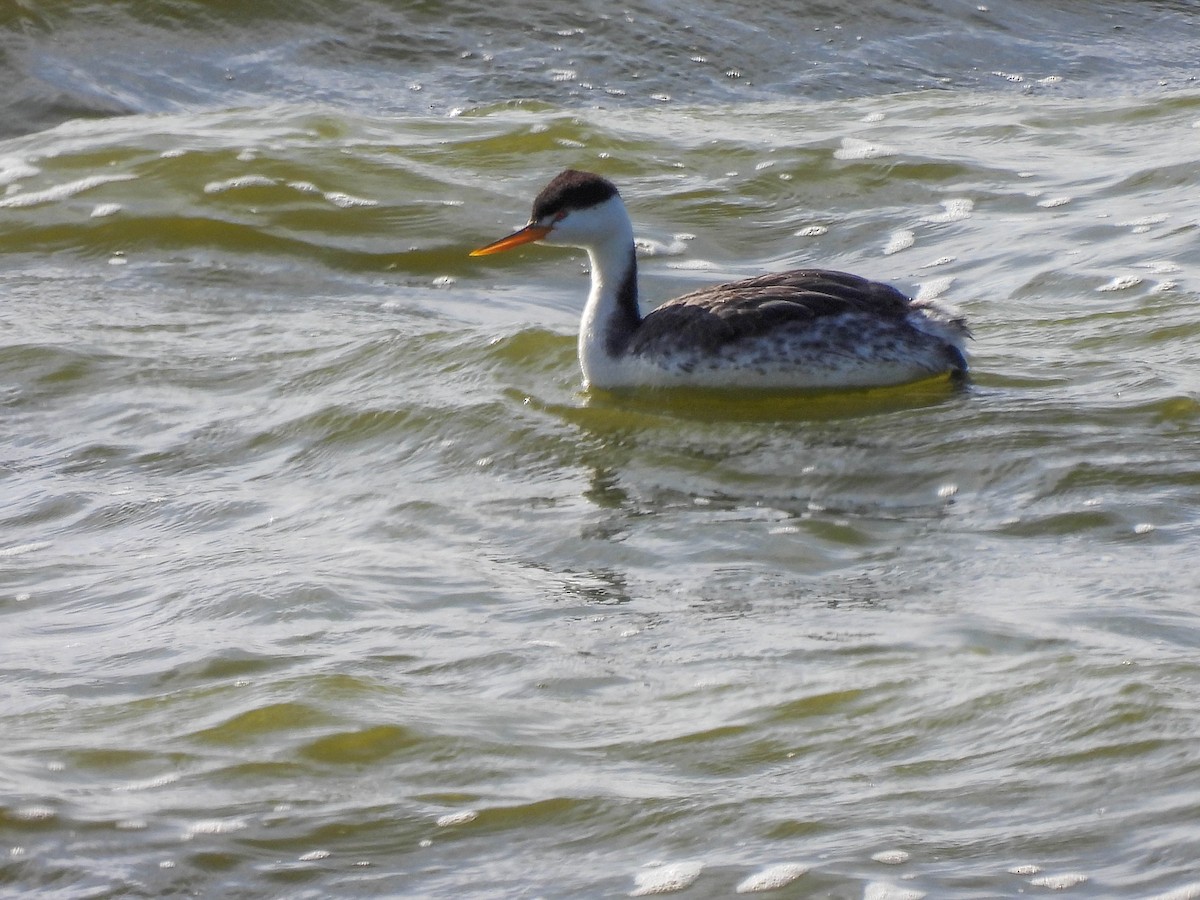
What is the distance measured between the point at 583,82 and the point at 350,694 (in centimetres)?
1070

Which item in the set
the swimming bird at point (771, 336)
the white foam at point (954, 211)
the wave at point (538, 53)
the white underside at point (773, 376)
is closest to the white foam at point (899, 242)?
the white foam at point (954, 211)

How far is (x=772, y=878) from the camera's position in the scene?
446 cm

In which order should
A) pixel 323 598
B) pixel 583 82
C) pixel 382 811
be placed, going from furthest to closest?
pixel 583 82, pixel 323 598, pixel 382 811

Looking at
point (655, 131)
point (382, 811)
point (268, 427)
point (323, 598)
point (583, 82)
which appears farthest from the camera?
point (583, 82)

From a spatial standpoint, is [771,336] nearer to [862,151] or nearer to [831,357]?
[831,357]

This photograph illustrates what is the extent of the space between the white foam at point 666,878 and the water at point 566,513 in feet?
0.09

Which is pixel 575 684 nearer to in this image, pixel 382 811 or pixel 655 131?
pixel 382 811

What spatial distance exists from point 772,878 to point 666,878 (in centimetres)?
27

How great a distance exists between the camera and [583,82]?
612 inches

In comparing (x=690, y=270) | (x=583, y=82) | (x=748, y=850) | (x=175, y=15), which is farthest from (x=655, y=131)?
(x=748, y=850)

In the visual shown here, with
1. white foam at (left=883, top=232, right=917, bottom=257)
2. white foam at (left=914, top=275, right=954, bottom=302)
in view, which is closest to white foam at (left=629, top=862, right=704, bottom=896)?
white foam at (left=914, top=275, right=954, bottom=302)

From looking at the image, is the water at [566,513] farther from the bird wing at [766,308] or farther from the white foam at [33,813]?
the bird wing at [766,308]

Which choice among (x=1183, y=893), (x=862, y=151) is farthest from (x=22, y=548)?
(x=862, y=151)

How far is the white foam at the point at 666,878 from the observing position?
4473 millimetres
